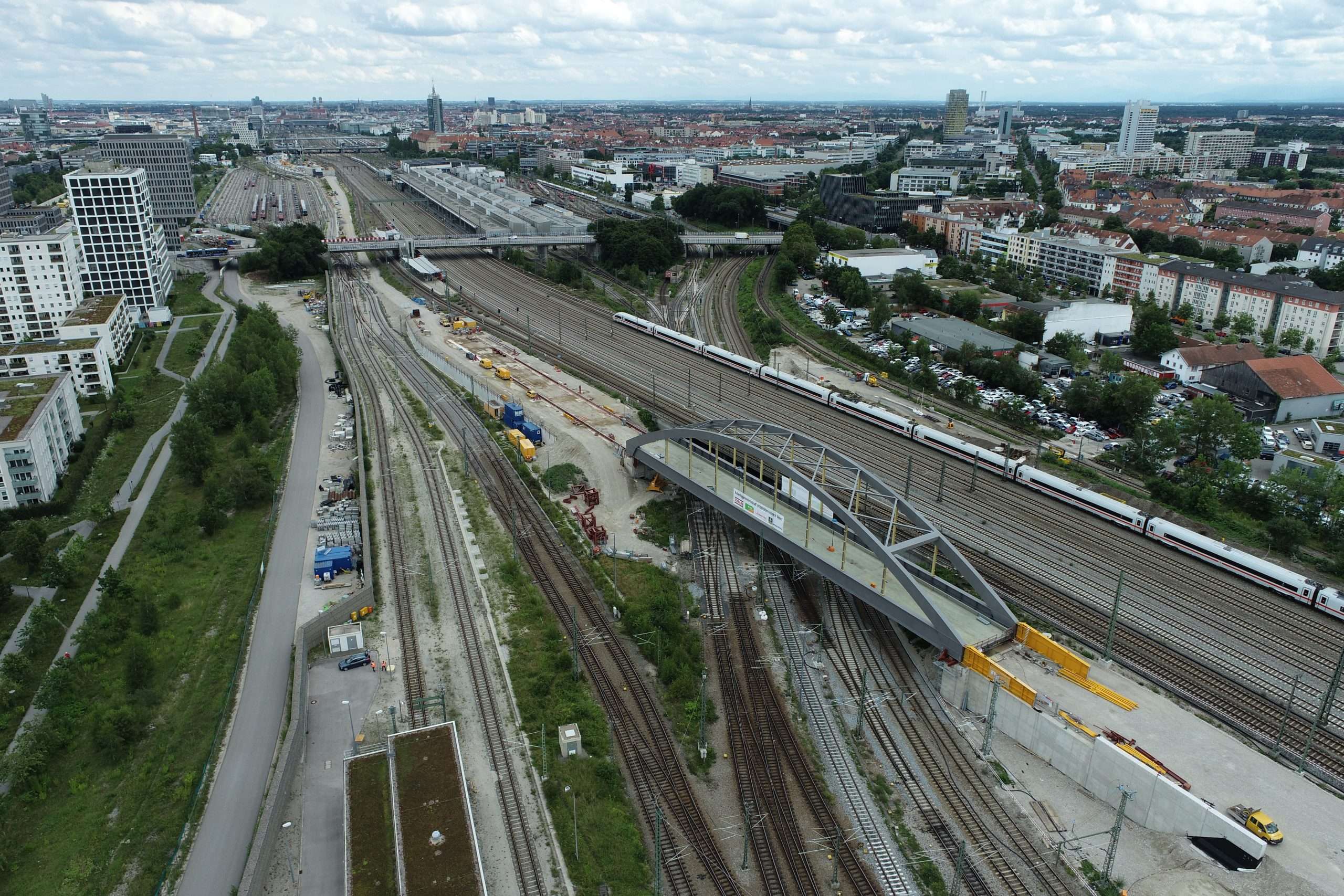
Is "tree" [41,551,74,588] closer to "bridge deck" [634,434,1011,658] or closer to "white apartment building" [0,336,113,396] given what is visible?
"white apartment building" [0,336,113,396]

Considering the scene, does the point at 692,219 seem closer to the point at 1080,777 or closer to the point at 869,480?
the point at 869,480

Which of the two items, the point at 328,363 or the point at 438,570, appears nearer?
the point at 438,570

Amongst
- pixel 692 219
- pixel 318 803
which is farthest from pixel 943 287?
pixel 318 803

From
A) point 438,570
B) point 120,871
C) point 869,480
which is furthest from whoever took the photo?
point 438,570

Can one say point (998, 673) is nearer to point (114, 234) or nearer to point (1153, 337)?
point (1153, 337)

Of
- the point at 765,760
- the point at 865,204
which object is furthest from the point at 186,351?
the point at 865,204

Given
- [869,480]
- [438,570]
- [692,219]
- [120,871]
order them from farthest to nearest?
[692,219] < [438,570] < [869,480] < [120,871]
